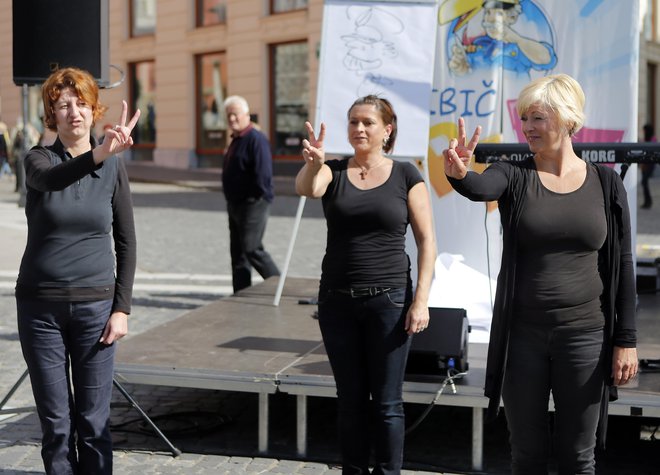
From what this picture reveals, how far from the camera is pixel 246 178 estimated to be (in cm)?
812

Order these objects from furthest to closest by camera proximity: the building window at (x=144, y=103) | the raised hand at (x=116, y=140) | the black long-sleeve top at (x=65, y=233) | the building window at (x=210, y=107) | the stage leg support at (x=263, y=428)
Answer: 1. the building window at (x=144, y=103)
2. the building window at (x=210, y=107)
3. the stage leg support at (x=263, y=428)
4. the black long-sleeve top at (x=65, y=233)
5. the raised hand at (x=116, y=140)

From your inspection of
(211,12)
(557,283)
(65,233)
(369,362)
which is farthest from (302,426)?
(211,12)

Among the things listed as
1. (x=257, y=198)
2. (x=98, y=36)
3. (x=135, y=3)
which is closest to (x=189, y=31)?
(x=135, y=3)

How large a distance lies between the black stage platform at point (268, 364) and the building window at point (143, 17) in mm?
26405

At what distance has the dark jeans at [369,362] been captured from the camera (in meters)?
3.99

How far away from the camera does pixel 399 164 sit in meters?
4.12

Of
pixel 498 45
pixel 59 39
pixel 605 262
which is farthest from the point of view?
pixel 498 45

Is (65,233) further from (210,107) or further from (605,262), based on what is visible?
(210,107)

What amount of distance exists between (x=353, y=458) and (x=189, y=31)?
2734 cm

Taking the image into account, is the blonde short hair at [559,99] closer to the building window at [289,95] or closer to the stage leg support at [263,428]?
the stage leg support at [263,428]

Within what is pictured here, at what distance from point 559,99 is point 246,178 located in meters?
5.10

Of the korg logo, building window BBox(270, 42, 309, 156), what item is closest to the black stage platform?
the korg logo

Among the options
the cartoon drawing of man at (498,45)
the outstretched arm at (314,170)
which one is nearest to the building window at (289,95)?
the cartoon drawing of man at (498,45)

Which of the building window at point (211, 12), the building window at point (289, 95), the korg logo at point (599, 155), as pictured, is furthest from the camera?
the building window at point (211, 12)
